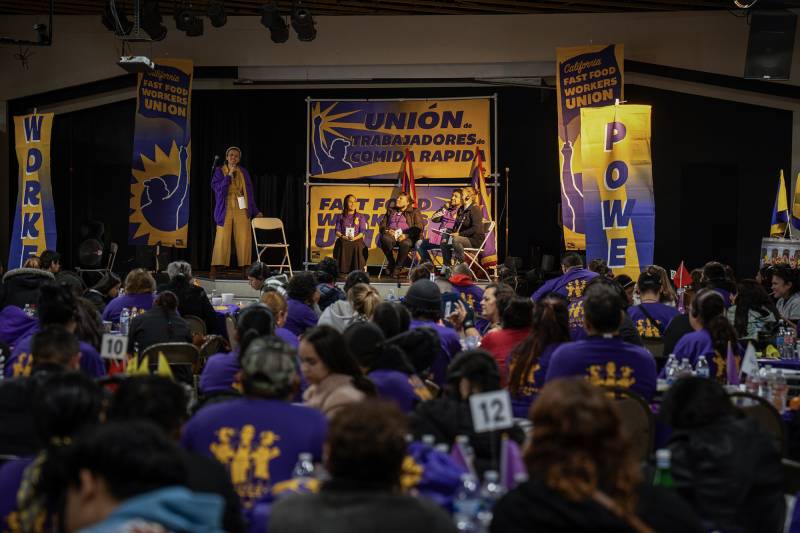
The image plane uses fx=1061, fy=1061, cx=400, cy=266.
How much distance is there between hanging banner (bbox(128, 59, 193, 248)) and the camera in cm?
1470

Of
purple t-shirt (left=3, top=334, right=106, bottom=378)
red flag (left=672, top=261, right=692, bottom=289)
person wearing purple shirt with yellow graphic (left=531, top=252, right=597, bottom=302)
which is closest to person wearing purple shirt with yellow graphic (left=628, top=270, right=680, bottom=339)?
person wearing purple shirt with yellow graphic (left=531, top=252, right=597, bottom=302)

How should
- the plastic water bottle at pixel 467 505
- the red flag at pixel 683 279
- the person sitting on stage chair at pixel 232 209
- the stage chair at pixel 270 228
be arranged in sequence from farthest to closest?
1. the stage chair at pixel 270 228
2. the person sitting on stage chair at pixel 232 209
3. the red flag at pixel 683 279
4. the plastic water bottle at pixel 467 505

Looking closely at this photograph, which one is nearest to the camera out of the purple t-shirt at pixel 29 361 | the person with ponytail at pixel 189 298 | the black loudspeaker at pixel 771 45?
the purple t-shirt at pixel 29 361

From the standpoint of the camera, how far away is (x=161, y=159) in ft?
48.5

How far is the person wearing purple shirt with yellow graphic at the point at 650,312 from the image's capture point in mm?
7496

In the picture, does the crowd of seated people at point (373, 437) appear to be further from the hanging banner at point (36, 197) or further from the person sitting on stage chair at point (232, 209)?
the person sitting on stage chair at point (232, 209)

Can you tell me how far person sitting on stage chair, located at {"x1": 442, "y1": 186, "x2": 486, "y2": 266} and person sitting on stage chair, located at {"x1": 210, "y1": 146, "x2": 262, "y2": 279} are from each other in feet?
10.0

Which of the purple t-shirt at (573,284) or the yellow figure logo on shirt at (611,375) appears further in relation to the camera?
the purple t-shirt at (573,284)

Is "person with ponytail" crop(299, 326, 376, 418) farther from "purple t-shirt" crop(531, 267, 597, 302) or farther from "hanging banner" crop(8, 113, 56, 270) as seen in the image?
"hanging banner" crop(8, 113, 56, 270)

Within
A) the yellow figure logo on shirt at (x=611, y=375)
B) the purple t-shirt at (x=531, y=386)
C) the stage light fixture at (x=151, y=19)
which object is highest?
the stage light fixture at (x=151, y=19)

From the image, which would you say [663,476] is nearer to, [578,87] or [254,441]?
[254,441]

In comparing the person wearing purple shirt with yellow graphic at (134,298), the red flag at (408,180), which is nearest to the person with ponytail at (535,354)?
the person wearing purple shirt with yellow graphic at (134,298)

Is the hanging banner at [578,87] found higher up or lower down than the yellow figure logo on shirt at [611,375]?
higher up

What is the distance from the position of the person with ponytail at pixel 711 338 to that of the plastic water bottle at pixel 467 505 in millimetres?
3175
